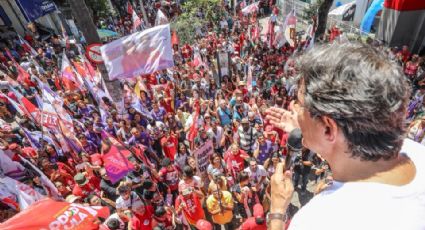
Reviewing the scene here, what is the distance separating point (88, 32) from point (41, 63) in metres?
8.15

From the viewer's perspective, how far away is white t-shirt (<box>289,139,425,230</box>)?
0.94 metres

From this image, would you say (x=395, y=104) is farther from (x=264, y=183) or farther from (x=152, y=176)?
(x=152, y=176)

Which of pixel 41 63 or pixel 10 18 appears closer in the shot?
pixel 41 63

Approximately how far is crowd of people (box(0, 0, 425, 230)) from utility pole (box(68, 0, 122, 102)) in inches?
12.0

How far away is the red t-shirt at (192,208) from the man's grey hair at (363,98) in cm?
414

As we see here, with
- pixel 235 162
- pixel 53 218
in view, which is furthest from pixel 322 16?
pixel 53 218

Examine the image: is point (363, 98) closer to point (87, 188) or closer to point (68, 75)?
point (87, 188)

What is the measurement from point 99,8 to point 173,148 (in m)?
23.6

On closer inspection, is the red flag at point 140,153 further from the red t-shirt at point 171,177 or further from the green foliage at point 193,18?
the green foliage at point 193,18

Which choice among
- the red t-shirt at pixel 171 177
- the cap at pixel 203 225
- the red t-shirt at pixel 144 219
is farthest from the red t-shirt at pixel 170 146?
the cap at pixel 203 225

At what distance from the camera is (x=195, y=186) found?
16.9ft

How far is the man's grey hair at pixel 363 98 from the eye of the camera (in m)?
1.01

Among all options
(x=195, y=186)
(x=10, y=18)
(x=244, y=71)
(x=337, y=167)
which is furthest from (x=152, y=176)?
(x=10, y=18)

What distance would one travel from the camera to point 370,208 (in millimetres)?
953
